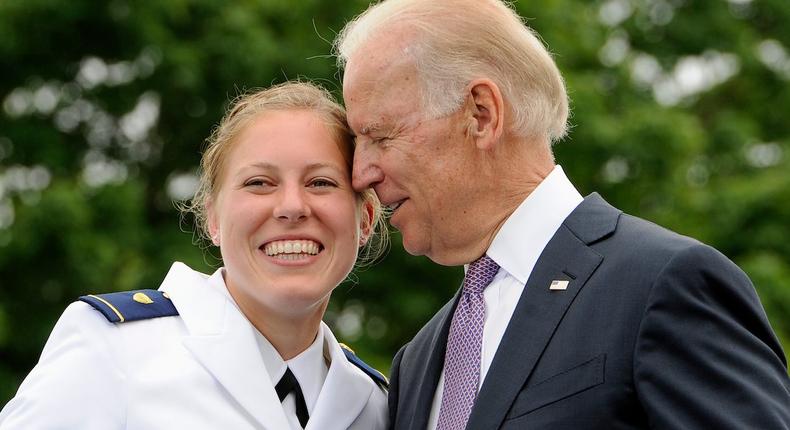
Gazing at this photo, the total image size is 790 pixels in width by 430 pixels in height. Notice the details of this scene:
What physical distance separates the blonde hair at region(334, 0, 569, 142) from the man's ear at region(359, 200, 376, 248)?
0.53m

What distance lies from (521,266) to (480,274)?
0.18 meters

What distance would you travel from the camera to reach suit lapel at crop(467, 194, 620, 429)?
3785mm

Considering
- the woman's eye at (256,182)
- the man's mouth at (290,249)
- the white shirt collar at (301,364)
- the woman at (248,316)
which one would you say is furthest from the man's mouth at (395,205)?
the white shirt collar at (301,364)

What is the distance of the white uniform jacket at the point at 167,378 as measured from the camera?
3908 millimetres

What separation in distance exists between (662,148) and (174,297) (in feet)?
29.4

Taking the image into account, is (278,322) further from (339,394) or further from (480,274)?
(480,274)

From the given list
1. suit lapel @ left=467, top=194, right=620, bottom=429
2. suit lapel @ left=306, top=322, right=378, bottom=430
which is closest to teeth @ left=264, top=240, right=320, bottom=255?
suit lapel @ left=306, top=322, right=378, bottom=430

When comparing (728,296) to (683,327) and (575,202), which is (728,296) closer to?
(683,327)

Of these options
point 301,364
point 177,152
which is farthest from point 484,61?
point 177,152

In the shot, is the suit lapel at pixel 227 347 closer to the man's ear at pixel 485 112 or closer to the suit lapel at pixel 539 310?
the suit lapel at pixel 539 310

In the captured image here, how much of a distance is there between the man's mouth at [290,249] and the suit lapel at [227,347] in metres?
0.23

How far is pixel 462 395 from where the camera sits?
4.07 metres

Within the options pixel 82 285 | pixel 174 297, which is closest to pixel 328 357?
pixel 174 297

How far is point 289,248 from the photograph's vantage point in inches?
169
